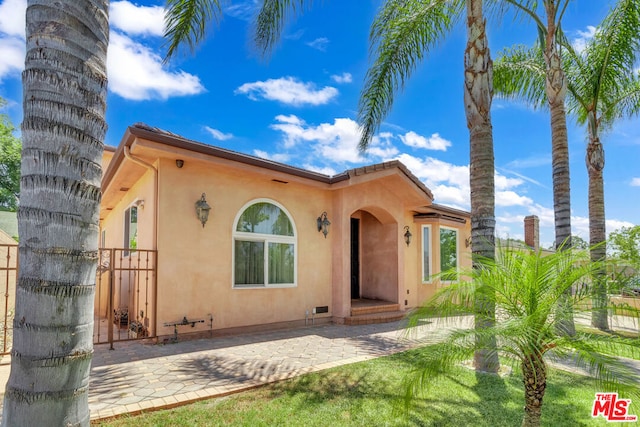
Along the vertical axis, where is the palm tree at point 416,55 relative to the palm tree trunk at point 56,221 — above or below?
above

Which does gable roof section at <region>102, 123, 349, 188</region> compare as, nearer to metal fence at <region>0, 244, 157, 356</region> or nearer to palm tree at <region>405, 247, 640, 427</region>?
metal fence at <region>0, 244, 157, 356</region>

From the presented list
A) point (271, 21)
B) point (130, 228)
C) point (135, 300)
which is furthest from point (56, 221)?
point (130, 228)

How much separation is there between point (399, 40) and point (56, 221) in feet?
31.3

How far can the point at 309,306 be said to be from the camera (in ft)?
39.5

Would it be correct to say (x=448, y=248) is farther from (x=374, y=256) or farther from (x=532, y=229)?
(x=532, y=229)

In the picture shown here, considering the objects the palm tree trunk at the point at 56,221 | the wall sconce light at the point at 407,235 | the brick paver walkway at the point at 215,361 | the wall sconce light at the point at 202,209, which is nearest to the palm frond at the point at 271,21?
the wall sconce light at the point at 202,209

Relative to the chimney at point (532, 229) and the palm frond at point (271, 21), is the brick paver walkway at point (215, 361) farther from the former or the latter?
the chimney at point (532, 229)

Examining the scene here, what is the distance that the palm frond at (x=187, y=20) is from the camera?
6871mm

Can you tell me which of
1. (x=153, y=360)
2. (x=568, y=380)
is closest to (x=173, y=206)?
(x=153, y=360)

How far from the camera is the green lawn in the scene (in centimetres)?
480

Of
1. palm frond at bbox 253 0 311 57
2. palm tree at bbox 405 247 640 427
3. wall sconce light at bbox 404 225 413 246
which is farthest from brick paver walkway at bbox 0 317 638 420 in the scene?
palm frond at bbox 253 0 311 57

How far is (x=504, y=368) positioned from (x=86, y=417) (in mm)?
7679

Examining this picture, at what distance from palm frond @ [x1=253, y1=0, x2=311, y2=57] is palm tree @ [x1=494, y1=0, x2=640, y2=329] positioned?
8865 mm

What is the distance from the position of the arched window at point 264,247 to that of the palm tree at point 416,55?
3626mm
